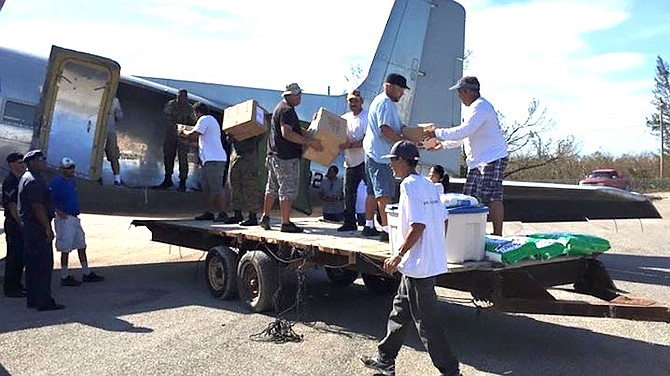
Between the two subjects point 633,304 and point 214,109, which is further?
point 214,109

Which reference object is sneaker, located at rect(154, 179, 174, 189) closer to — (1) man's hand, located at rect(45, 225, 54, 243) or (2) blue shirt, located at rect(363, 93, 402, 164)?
(1) man's hand, located at rect(45, 225, 54, 243)

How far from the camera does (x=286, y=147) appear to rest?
7.50m

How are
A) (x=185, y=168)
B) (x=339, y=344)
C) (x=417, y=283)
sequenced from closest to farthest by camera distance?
1. (x=417, y=283)
2. (x=339, y=344)
3. (x=185, y=168)

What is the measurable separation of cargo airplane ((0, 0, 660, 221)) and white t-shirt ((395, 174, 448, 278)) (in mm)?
5047

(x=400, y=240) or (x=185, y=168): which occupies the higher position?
(x=185, y=168)

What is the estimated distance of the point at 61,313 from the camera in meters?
7.27

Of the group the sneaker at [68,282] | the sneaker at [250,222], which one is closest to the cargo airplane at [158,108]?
the sneaker at [250,222]

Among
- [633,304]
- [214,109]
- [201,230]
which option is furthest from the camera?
[214,109]

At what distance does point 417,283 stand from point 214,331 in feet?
8.29

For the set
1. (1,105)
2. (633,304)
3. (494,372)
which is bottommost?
(494,372)

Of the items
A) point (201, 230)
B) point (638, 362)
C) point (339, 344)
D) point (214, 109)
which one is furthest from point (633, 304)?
point (214, 109)

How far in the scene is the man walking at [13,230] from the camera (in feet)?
26.9

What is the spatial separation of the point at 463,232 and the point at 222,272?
3554 mm

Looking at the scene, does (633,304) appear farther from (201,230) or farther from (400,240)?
(201,230)
